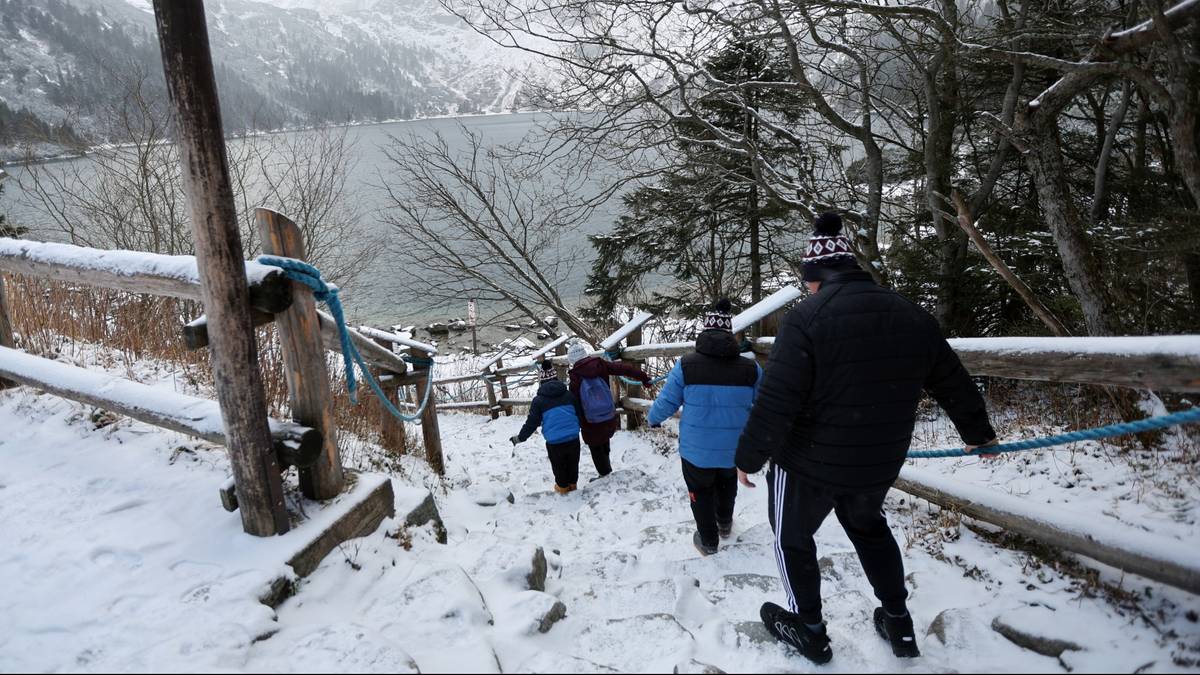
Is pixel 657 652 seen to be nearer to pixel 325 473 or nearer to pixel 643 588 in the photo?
pixel 643 588

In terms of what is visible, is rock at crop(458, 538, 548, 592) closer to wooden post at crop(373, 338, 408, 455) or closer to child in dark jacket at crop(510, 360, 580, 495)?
child in dark jacket at crop(510, 360, 580, 495)

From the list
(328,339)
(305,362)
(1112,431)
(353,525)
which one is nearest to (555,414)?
(328,339)

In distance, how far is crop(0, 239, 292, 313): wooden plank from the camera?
104 inches

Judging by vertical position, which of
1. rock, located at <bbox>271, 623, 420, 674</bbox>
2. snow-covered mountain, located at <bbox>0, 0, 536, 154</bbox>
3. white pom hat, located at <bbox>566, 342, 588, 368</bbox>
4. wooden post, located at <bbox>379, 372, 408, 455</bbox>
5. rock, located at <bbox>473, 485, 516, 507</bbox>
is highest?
snow-covered mountain, located at <bbox>0, 0, 536, 154</bbox>

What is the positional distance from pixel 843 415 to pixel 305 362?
247cm

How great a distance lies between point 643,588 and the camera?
10.0ft

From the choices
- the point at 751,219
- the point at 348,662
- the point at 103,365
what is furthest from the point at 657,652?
the point at 751,219

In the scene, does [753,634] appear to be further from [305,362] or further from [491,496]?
[491,496]

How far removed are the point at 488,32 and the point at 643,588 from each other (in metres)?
6.90

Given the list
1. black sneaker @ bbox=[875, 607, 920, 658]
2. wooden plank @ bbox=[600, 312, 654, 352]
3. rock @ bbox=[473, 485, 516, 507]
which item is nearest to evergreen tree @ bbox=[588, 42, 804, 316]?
wooden plank @ bbox=[600, 312, 654, 352]

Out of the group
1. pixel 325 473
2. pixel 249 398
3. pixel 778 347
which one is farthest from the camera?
pixel 325 473

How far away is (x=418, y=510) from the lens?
3393 mm

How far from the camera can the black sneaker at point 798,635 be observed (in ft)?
7.80

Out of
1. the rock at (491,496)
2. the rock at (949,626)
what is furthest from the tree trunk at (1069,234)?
the rock at (491,496)
